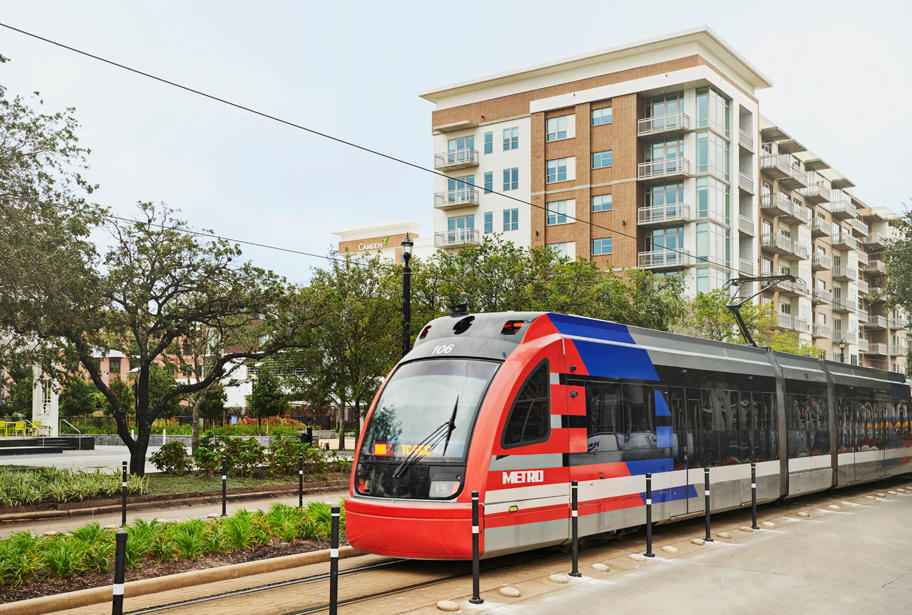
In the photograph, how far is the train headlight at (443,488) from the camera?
10180mm

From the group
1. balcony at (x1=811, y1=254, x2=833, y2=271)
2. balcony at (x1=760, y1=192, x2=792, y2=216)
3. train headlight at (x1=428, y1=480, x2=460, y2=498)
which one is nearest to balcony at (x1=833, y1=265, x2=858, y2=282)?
balcony at (x1=811, y1=254, x2=833, y2=271)

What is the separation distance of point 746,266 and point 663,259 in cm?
778

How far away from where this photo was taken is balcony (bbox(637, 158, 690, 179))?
55.5 meters

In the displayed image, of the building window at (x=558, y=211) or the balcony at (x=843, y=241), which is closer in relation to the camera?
the building window at (x=558, y=211)

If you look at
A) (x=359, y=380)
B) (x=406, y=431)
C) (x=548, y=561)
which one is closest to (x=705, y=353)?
(x=548, y=561)

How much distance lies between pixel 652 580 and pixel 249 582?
15.6ft

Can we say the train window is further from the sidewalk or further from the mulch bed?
the sidewalk

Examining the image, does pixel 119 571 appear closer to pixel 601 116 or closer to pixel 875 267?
pixel 601 116

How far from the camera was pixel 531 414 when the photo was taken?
36.1 ft

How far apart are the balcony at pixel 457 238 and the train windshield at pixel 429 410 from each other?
169 ft

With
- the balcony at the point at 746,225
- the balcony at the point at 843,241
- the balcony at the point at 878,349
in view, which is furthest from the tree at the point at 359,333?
the balcony at the point at 878,349

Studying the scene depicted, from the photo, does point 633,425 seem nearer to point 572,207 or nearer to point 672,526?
point 672,526

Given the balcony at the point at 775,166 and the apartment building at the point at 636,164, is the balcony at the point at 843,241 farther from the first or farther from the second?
the balcony at the point at 775,166

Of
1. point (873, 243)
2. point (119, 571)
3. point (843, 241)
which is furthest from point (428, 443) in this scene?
point (873, 243)
